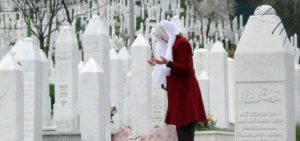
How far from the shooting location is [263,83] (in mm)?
11398

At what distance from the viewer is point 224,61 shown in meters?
20.2

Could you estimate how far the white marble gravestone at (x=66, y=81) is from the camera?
17906 mm

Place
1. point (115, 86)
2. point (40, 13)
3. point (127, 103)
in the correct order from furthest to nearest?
point (40, 13) < point (127, 103) < point (115, 86)

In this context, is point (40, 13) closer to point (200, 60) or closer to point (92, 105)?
point (200, 60)

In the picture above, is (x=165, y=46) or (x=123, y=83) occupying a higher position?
(x=165, y=46)

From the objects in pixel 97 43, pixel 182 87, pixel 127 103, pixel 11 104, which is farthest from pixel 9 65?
pixel 127 103

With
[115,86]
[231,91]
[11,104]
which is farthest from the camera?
[231,91]

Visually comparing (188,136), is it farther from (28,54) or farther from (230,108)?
(230,108)

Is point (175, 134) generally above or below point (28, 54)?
below

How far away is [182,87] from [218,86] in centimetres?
727

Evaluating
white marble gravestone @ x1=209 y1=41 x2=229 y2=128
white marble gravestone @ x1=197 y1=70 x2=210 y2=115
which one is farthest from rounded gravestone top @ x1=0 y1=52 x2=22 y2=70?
white marble gravestone @ x1=209 y1=41 x2=229 y2=128

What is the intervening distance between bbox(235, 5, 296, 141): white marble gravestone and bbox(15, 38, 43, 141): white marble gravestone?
345cm

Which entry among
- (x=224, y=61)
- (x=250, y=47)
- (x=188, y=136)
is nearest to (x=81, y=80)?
(x=188, y=136)

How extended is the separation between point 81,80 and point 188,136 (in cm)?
293
